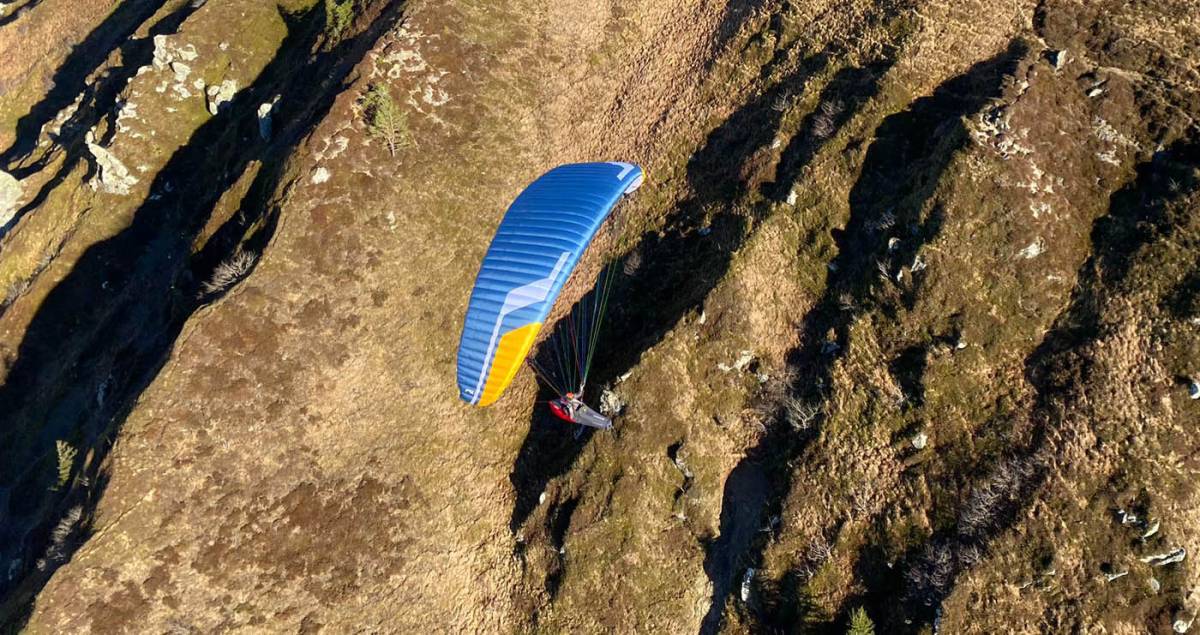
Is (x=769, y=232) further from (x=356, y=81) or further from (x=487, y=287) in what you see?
(x=356, y=81)

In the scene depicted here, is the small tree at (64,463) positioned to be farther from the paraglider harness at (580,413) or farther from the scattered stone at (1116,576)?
the scattered stone at (1116,576)

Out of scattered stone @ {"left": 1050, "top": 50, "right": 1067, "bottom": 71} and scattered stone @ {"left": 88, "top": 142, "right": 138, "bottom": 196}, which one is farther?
scattered stone @ {"left": 88, "top": 142, "right": 138, "bottom": 196}

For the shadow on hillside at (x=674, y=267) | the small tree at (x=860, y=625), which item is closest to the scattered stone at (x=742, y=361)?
the shadow on hillside at (x=674, y=267)

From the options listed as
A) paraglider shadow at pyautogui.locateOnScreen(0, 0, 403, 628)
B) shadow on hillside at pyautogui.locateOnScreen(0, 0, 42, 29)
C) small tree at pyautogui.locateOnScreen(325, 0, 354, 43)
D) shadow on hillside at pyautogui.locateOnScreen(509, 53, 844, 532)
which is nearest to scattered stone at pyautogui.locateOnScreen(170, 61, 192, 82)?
paraglider shadow at pyautogui.locateOnScreen(0, 0, 403, 628)

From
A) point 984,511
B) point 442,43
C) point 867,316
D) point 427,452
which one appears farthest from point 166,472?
point 984,511

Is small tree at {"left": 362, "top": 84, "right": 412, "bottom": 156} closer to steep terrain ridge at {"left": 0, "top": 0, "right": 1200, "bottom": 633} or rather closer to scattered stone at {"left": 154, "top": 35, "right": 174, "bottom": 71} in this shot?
steep terrain ridge at {"left": 0, "top": 0, "right": 1200, "bottom": 633}
